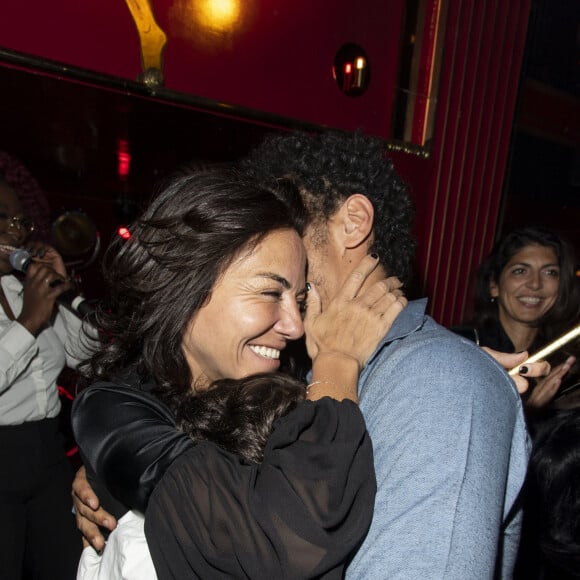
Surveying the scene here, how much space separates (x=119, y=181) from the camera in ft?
11.0

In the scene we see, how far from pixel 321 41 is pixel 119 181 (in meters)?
1.53

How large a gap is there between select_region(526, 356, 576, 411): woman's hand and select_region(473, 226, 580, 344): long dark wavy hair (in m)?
0.78

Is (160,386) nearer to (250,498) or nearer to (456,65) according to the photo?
(250,498)

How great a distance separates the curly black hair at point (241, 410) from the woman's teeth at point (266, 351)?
10cm

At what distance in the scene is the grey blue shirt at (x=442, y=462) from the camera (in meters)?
0.74

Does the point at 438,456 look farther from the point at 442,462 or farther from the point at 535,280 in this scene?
the point at 535,280

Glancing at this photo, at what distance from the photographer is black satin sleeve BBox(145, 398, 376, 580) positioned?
82 centimetres

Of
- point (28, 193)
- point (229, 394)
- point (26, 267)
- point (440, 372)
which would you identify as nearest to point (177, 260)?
point (229, 394)

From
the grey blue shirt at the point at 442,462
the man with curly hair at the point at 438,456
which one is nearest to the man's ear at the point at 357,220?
the man with curly hair at the point at 438,456

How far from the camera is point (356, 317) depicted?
1178 millimetres

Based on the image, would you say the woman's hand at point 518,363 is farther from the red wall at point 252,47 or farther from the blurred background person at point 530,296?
the red wall at point 252,47

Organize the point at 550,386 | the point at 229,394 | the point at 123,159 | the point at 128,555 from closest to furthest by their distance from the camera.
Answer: the point at 128,555, the point at 229,394, the point at 550,386, the point at 123,159

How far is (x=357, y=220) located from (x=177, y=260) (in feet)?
1.52

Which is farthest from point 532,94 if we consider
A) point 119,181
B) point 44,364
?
point 44,364
